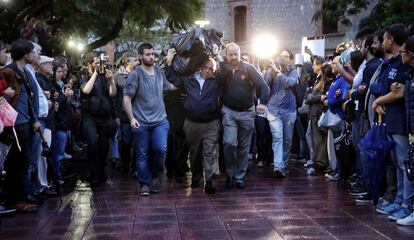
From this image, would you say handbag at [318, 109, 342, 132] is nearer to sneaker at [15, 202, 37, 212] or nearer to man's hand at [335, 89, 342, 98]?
man's hand at [335, 89, 342, 98]

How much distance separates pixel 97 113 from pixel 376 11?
795 inches

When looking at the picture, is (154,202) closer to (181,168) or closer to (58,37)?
(181,168)

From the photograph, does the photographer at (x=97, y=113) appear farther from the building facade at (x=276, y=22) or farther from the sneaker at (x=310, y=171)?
the building facade at (x=276, y=22)

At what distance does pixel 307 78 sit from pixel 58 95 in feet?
17.9

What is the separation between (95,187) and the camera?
874 cm

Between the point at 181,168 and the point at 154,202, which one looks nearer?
the point at 154,202

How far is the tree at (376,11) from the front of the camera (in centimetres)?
2208

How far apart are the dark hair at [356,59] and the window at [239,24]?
30279 millimetres

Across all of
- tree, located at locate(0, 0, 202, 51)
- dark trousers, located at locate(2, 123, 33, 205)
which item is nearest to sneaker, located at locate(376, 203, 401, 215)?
dark trousers, located at locate(2, 123, 33, 205)

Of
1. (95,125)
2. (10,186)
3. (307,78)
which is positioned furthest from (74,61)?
(10,186)

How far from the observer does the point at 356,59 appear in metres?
8.12

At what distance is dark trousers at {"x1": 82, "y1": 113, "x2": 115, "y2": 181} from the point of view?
8.82 metres

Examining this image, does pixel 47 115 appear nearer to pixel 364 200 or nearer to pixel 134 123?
pixel 134 123

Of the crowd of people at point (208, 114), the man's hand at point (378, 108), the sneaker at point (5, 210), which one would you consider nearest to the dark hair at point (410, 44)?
the crowd of people at point (208, 114)
